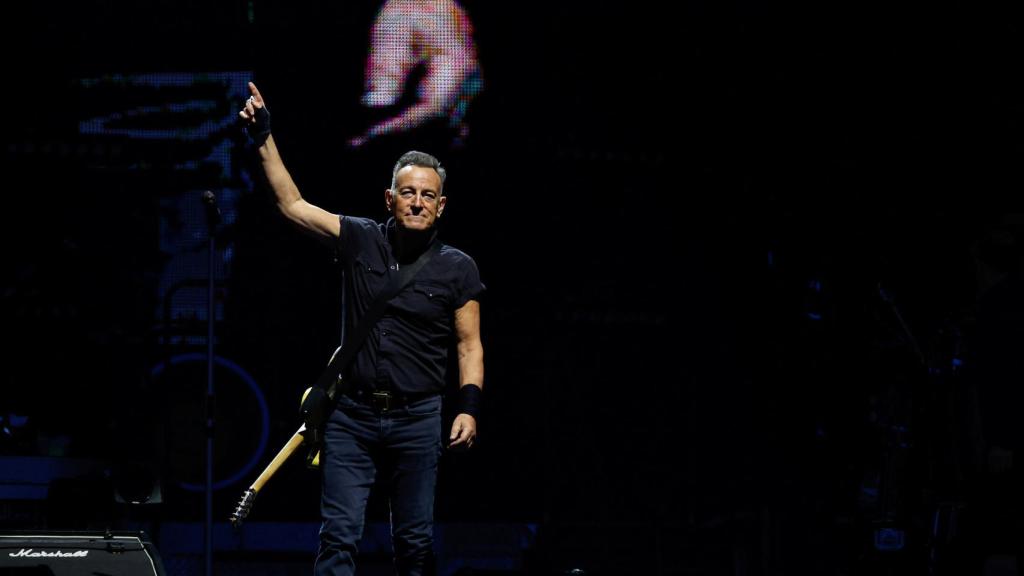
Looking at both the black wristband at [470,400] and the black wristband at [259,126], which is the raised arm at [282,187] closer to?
the black wristband at [259,126]

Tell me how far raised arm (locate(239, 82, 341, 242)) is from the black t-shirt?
0.20 feet

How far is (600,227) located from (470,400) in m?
3.34

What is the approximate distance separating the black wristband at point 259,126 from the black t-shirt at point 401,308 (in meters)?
0.38

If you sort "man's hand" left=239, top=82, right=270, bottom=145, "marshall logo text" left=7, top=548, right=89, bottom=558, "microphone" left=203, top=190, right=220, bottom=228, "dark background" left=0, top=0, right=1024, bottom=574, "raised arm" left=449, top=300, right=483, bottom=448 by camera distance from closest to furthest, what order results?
"marshall logo text" left=7, top=548, right=89, bottom=558, "man's hand" left=239, top=82, right=270, bottom=145, "raised arm" left=449, top=300, right=483, bottom=448, "microphone" left=203, top=190, right=220, bottom=228, "dark background" left=0, top=0, right=1024, bottom=574

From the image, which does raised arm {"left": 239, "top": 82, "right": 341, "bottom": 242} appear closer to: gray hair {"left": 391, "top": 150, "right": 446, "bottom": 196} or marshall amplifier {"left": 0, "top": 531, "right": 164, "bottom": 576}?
gray hair {"left": 391, "top": 150, "right": 446, "bottom": 196}

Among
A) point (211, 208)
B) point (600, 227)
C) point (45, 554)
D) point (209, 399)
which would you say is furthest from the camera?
point (600, 227)

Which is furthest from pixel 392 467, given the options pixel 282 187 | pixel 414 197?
pixel 282 187

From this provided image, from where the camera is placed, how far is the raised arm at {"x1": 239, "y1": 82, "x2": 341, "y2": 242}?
3.55 metres

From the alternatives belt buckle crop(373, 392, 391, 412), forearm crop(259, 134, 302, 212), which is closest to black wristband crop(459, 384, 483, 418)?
belt buckle crop(373, 392, 391, 412)

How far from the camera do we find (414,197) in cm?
360

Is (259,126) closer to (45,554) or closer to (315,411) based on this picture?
(315,411)

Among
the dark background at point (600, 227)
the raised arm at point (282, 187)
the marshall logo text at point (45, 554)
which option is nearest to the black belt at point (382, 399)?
the raised arm at point (282, 187)

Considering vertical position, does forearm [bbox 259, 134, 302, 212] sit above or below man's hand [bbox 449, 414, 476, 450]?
above

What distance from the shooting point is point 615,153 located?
6.79 meters
